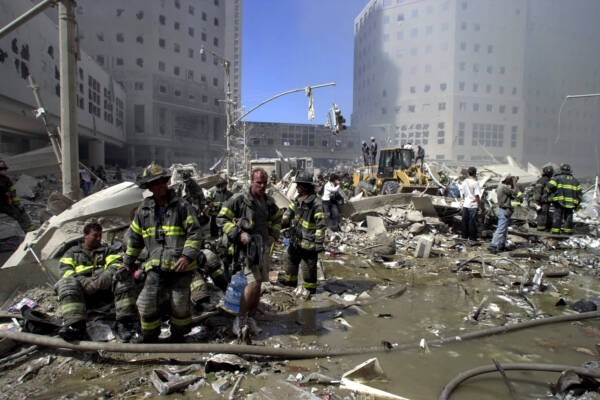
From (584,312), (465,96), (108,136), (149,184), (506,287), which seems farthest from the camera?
(465,96)

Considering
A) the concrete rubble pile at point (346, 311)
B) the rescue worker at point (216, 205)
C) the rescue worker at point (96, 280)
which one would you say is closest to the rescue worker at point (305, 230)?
the concrete rubble pile at point (346, 311)

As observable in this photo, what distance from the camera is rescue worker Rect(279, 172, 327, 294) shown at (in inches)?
183

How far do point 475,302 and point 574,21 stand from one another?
82.3m

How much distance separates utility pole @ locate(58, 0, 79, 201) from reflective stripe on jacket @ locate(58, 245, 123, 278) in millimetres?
3485

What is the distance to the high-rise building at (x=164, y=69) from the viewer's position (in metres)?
46.1

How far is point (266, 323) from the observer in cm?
412

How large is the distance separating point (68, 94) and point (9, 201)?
249 cm

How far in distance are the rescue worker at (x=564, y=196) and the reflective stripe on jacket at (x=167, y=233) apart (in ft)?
31.5

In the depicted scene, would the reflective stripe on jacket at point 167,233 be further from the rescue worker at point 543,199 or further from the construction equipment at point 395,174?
the construction equipment at point 395,174

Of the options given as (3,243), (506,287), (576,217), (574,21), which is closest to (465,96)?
(574,21)

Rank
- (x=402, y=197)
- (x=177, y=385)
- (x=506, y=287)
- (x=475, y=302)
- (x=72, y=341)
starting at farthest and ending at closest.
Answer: (x=402, y=197)
(x=506, y=287)
(x=475, y=302)
(x=72, y=341)
(x=177, y=385)

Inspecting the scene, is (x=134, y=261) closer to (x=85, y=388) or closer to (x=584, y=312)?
(x=85, y=388)

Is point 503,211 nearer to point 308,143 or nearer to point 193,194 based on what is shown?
point 193,194

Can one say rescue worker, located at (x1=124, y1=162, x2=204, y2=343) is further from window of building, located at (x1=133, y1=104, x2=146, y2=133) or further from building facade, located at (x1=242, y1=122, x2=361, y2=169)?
building facade, located at (x1=242, y1=122, x2=361, y2=169)
